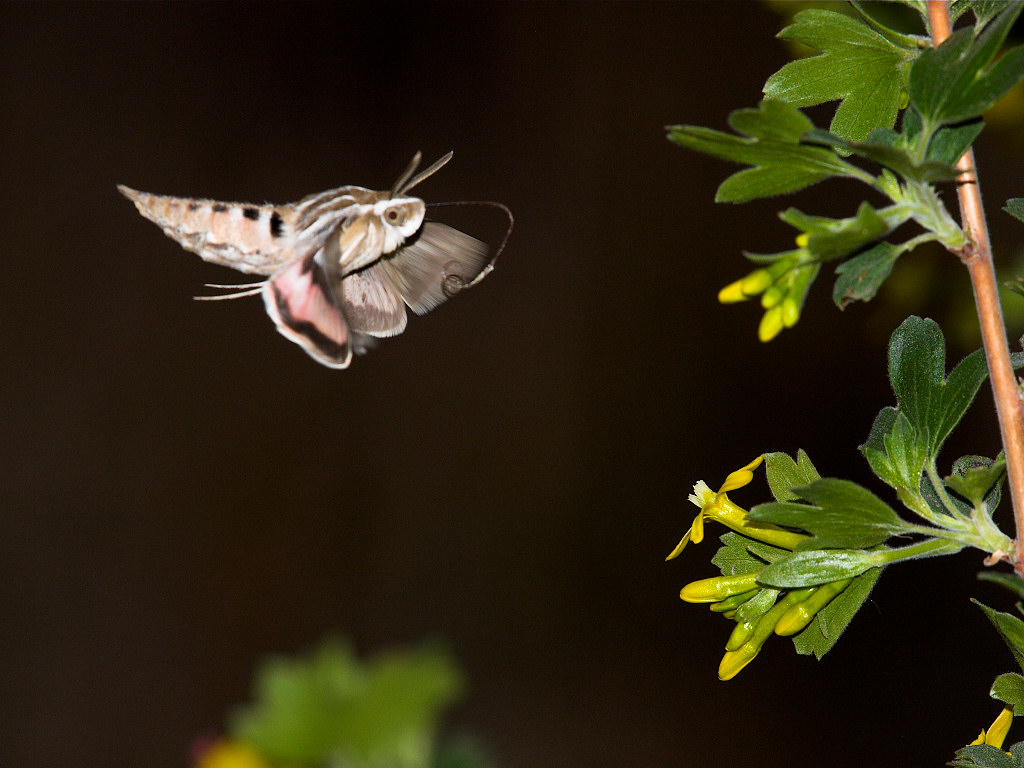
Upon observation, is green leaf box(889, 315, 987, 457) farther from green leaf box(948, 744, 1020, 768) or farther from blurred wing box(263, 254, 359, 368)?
blurred wing box(263, 254, 359, 368)

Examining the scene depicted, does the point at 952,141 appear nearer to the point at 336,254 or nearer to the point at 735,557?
the point at 735,557

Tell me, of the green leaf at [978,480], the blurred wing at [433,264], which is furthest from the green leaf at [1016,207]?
the blurred wing at [433,264]

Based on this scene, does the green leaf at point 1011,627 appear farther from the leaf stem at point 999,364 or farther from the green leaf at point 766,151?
the green leaf at point 766,151

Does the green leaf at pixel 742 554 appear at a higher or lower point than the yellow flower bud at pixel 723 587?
higher

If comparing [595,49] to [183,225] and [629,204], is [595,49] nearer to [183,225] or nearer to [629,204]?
[629,204]

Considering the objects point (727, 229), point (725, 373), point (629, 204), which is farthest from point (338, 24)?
point (725, 373)

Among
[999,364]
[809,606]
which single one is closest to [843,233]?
[999,364]
